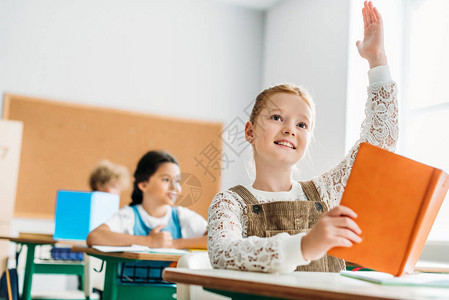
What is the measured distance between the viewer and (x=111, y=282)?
1.89 meters

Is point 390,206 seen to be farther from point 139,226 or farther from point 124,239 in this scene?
point 139,226

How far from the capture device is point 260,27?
5.53 metres

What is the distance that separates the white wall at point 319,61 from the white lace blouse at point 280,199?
2.52m

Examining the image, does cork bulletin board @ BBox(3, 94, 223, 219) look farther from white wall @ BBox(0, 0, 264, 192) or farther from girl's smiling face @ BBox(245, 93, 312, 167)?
girl's smiling face @ BBox(245, 93, 312, 167)

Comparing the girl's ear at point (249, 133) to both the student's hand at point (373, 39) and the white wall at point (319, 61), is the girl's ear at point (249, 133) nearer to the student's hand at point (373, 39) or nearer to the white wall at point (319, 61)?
the student's hand at point (373, 39)

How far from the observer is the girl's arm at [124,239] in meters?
2.33

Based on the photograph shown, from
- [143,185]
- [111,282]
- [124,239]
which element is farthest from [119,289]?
[143,185]

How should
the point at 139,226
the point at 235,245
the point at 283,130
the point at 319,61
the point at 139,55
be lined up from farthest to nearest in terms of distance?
the point at 139,55
the point at 319,61
the point at 139,226
the point at 283,130
the point at 235,245

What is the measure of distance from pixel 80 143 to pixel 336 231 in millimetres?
4094

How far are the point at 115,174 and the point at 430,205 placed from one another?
368cm

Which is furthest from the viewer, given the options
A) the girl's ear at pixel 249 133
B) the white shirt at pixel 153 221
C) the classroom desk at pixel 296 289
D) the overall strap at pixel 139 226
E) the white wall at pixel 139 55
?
the white wall at pixel 139 55

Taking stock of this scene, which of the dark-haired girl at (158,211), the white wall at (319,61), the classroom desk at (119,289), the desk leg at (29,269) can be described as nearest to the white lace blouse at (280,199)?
the classroom desk at (119,289)

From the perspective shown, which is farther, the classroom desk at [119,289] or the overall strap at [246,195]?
the classroom desk at [119,289]

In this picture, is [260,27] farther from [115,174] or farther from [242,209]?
[242,209]
